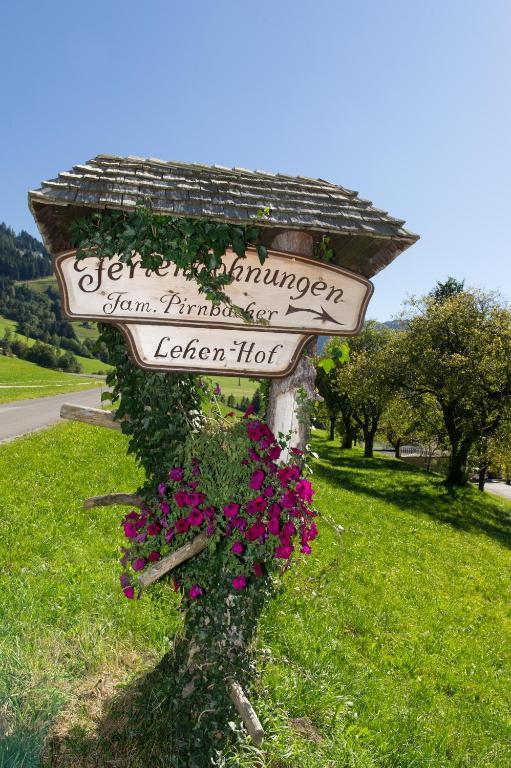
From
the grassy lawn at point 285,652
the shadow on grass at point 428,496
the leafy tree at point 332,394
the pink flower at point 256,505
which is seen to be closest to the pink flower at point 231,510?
the pink flower at point 256,505

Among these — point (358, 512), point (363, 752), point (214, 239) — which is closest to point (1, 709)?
point (363, 752)

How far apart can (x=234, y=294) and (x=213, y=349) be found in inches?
19.8

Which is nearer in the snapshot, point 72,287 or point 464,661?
point 72,287

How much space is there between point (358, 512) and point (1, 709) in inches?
546

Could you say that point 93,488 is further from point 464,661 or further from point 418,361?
point 418,361

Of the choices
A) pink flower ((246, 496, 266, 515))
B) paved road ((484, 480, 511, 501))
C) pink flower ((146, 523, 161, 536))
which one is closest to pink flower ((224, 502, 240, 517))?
pink flower ((246, 496, 266, 515))

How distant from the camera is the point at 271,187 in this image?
441cm

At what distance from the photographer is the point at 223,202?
151 inches

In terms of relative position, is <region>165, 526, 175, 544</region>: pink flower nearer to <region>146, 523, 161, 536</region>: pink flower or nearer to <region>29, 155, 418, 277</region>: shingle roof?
<region>146, 523, 161, 536</region>: pink flower

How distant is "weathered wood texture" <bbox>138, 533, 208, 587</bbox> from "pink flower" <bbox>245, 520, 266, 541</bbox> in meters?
0.40

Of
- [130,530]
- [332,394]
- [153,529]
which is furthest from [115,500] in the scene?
[332,394]

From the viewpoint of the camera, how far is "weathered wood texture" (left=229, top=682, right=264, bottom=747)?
155 inches

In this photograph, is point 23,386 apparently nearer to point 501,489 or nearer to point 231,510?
point 231,510

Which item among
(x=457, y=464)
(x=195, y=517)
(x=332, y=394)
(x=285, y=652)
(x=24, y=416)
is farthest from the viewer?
(x=332, y=394)
